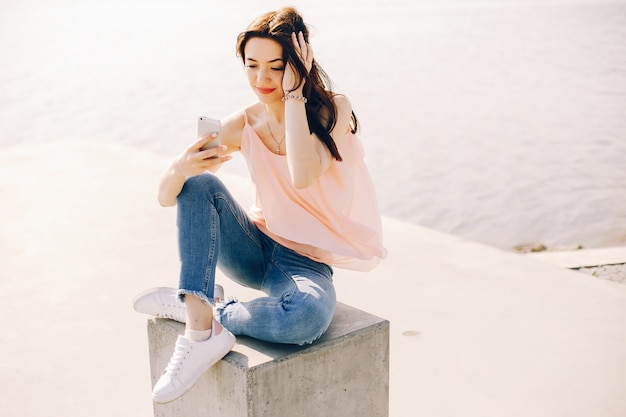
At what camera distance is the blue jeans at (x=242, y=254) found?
79.8 inches

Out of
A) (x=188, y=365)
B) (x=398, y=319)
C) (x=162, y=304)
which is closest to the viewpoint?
(x=188, y=365)

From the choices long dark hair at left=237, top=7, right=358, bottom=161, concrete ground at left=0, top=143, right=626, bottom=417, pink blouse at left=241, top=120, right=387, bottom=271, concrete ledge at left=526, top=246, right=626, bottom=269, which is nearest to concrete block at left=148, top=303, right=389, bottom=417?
pink blouse at left=241, top=120, right=387, bottom=271

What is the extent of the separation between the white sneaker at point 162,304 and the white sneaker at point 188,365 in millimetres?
211

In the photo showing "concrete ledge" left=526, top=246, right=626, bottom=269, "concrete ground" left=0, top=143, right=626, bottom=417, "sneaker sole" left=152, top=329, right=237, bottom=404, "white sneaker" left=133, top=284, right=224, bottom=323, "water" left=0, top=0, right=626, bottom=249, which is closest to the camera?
"sneaker sole" left=152, top=329, right=237, bottom=404

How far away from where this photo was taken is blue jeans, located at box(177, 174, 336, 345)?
6.65 feet

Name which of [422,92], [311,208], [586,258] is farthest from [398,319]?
[422,92]

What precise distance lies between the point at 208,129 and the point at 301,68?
0.31m

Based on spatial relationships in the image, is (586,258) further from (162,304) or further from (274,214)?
(162,304)

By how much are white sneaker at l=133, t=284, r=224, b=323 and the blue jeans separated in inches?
4.6

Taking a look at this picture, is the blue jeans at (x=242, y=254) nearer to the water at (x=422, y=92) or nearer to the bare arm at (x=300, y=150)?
the bare arm at (x=300, y=150)

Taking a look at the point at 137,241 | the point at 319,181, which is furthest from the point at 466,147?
the point at 319,181

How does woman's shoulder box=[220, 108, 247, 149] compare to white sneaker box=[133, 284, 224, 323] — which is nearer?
white sneaker box=[133, 284, 224, 323]

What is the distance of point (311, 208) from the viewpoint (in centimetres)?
227

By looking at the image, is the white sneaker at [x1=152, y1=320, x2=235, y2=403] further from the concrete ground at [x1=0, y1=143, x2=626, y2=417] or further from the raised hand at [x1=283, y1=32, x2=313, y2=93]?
the raised hand at [x1=283, y1=32, x2=313, y2=93]
